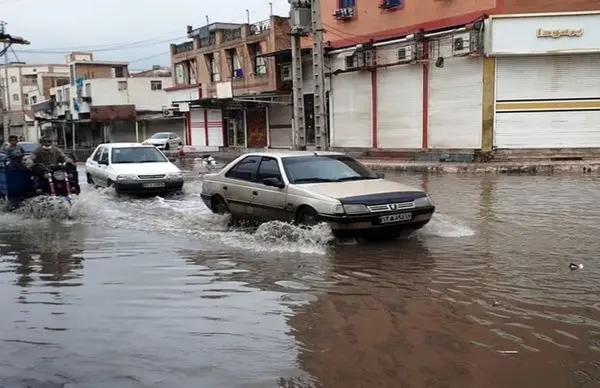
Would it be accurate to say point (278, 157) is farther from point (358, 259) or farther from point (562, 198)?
point (562, 198)

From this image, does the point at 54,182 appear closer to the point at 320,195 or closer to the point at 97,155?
the point at 97,155

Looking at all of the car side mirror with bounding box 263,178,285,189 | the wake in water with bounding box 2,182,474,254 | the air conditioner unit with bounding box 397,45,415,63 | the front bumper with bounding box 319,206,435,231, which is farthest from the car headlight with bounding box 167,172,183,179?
the air conditioner unit with bounding box 397,45,415,63

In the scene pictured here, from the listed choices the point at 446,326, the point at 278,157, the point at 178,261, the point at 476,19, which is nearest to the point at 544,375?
the point at 446,326

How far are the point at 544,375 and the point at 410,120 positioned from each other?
74.3 feet

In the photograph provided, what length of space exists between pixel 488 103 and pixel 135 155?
13306 millimetres

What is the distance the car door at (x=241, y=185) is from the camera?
33.5ft

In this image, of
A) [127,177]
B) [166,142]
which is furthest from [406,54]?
[166,142]

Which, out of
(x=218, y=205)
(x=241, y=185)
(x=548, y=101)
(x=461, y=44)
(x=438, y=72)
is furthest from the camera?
(x=438, y=72)

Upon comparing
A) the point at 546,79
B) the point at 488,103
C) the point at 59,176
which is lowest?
the point at 59,176

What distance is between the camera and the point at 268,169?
989cm

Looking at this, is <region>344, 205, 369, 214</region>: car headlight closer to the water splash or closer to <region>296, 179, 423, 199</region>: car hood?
<region>296, 179, 423, 199</region>: car hood

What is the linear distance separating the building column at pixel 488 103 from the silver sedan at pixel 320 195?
1458 centimetres

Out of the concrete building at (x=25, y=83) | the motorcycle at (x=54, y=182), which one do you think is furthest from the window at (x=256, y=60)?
the concrete building at (x=25, y=83)

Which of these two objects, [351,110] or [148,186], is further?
[351,110]
